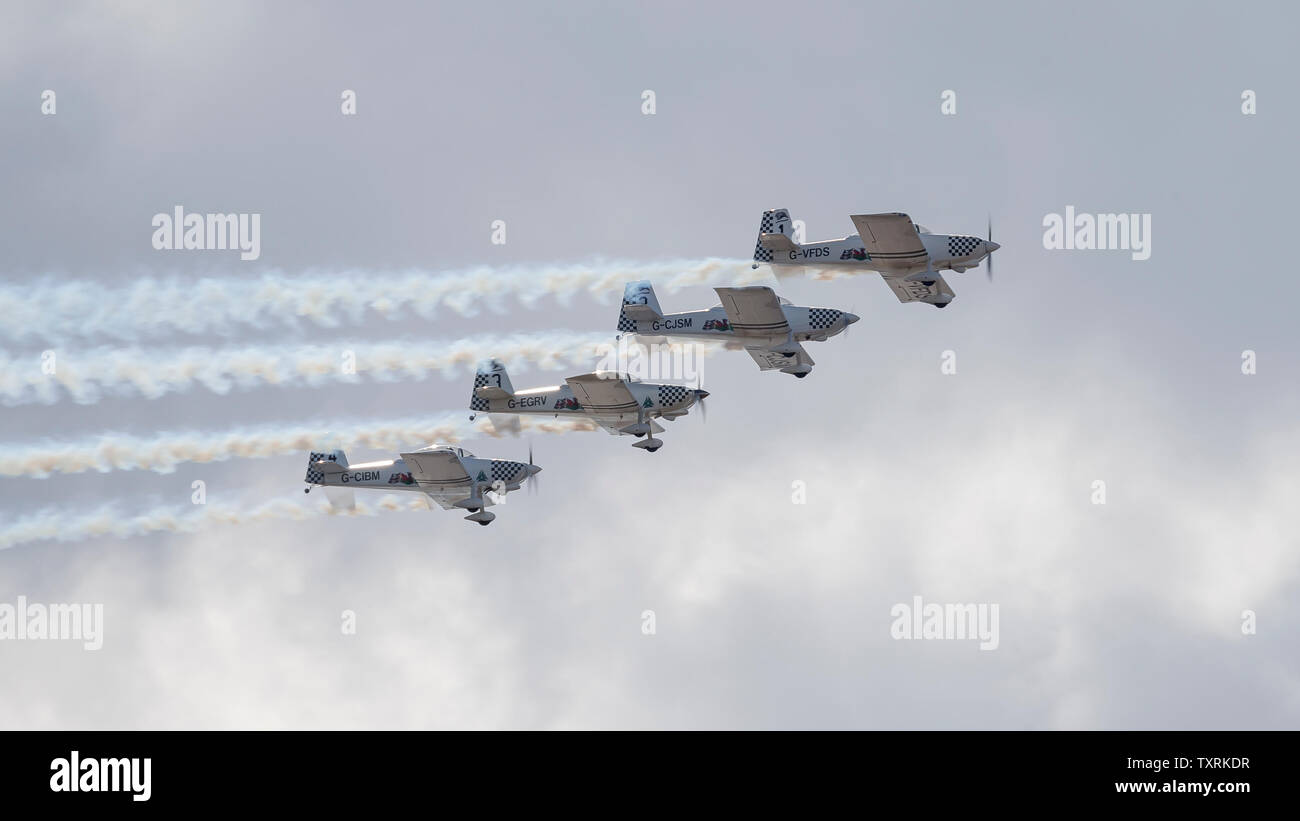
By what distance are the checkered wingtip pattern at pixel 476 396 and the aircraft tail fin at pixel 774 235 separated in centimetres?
1128

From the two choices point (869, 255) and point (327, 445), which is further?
point (327, 445)

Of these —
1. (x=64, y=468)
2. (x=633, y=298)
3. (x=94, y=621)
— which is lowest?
(x=94, y=621)

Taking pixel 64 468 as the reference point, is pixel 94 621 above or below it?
below

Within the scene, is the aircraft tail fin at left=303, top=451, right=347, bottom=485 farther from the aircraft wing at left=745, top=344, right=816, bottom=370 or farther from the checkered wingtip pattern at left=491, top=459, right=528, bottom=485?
the aircraft wing at left=745, top=344, right=816, bottom=370

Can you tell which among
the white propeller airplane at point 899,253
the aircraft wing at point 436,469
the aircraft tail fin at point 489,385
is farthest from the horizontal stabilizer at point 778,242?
the aircraft wing at point 436,469

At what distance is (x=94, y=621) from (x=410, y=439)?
13270 millimetres

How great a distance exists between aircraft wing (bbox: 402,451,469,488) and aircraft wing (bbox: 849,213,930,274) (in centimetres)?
1752

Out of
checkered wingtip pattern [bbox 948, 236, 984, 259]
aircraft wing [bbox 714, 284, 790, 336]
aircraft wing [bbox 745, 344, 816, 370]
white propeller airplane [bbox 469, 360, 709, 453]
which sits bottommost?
white propeller airplane [bbox 469, 360, 709, 453]

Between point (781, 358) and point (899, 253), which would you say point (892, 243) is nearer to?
point (899, 253)

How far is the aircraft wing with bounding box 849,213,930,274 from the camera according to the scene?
277 ft

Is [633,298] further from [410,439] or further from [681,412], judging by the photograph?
[410,439]

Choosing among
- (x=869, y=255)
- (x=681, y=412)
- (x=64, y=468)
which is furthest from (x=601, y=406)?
(x=64, y=468)

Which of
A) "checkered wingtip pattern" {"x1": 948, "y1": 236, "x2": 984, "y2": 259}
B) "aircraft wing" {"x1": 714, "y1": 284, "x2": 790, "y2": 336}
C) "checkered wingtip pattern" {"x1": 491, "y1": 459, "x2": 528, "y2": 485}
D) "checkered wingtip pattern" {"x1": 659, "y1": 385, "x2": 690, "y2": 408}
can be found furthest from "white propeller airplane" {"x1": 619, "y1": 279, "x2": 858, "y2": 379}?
"checkered wingtip pattern" {"x1": 491, "y1": 459, "x2": 528, "y2": 485}

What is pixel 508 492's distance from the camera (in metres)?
94.0
